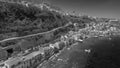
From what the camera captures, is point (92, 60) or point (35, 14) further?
point (35, 14)

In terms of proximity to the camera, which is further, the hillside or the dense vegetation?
the dense vegetation

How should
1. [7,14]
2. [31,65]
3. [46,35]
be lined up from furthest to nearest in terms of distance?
[46,35] → [7,14] → [31,65]

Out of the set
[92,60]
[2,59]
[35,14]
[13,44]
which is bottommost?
[92,60]

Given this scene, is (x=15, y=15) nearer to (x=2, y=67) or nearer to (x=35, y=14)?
(x=35, y=14)

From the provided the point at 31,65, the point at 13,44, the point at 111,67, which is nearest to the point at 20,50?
the point at 13,44

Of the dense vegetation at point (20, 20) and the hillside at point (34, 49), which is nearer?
the hillside at point (34, 49)

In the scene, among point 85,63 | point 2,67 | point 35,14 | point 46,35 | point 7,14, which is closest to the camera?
point 2,67

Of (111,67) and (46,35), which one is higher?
(46,35)

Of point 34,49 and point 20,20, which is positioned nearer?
point 34,49

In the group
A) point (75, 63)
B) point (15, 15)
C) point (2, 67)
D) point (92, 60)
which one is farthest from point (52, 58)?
point (15, 15)

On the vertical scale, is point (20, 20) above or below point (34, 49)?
above
